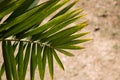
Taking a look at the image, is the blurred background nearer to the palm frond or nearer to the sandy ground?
the sandy ground

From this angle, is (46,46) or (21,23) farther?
(46,46)

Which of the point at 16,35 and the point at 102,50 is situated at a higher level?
the point at 16,35

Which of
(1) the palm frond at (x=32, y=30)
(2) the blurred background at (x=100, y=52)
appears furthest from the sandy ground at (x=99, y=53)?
(1) the palm frond at (x=32, y=30)

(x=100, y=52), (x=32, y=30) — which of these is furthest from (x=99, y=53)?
(x=32, y=30)

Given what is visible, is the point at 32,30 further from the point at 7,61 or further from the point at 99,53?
the point at 99,53

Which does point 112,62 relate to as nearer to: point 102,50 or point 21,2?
point 102,50

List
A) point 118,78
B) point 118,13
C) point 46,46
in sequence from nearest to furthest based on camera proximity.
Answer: point 46,46 < point 118,78 < point 118,13

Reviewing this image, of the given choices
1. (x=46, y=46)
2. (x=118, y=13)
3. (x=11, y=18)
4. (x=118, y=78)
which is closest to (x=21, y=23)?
(x=11, y=18)

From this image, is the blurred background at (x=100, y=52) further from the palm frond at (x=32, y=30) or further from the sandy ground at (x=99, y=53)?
the palm frond at (x=32, y=30)

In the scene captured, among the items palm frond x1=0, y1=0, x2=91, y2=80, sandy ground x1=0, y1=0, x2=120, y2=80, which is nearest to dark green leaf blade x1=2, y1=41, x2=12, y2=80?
palm frond x1=0, y1=0, x2=91, y2=80
